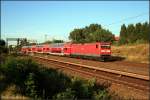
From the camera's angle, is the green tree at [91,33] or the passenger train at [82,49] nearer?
the passenger train at [82,49]

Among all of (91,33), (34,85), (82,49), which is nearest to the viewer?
(34,85)

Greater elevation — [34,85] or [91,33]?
[91,33]

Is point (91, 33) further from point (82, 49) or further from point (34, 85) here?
point (34, 85)

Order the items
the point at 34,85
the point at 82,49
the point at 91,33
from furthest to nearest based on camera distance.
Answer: the point at 91,33 < the point at 82,49 < the point at 34,85

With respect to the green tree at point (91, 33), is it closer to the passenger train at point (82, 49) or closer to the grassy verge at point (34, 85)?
the passenger train at point (82, 49)

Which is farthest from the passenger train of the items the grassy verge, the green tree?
the green tree

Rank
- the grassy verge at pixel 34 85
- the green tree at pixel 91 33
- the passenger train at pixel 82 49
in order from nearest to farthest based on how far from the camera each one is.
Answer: the grassy verge at pixel 34 85 → the passenger train at pixel 82 49 → the green tree at pixel 91 33

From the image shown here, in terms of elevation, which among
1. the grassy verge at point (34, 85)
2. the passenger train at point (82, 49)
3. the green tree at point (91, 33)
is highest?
the green tree at point (91, 33)

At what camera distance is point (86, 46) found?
45.8 metres

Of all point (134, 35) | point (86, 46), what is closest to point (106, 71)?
point (86, 46)

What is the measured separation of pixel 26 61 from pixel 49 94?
302 cm

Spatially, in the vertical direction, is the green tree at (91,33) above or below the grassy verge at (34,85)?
above

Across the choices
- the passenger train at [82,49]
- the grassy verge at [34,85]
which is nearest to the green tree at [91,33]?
the passenger train at [82,49]

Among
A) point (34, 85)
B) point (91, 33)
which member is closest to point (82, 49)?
point (34, 85)
